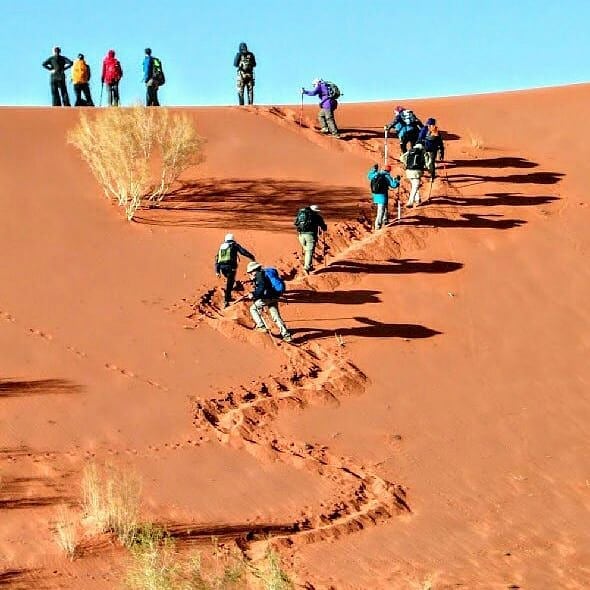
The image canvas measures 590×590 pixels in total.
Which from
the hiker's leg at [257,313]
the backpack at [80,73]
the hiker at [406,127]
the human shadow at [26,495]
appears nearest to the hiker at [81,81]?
the backpack at [80,73]

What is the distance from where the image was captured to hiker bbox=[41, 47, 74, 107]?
2289cm

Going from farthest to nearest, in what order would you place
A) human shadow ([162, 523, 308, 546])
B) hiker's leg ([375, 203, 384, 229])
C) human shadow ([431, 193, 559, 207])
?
human shadow ([431, 193, 559, 207])
hiker's leg ([375, 203, 384, 229])
human shadow ([162, 523, 308, 546])

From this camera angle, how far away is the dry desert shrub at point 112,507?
9.22 m

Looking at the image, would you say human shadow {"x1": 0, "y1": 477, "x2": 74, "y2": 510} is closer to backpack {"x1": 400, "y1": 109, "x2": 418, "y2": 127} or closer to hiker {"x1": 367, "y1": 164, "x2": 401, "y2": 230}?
hiker {"x1": 367, "y1": 164, "x2": 401, "y2": 230}

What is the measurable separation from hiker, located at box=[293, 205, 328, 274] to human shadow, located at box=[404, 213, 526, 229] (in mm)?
2672

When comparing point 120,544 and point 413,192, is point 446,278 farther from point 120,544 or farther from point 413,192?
point 120,544

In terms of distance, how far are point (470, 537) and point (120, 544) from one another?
10.4 ft

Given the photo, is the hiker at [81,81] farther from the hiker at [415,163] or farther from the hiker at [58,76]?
the hiker at [415,163]

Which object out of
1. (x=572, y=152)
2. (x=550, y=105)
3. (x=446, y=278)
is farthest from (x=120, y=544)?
(x=550, y=105)

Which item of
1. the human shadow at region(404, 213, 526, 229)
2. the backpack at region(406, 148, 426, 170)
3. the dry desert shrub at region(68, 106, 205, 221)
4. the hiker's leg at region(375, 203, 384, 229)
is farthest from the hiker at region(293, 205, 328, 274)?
the dry desert shrub at region(68, 106, 205, 221)

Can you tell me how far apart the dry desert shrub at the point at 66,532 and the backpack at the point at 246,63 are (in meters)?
15.8

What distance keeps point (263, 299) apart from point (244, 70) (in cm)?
1098

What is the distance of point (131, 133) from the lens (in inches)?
745

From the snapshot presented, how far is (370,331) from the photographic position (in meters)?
15.3
